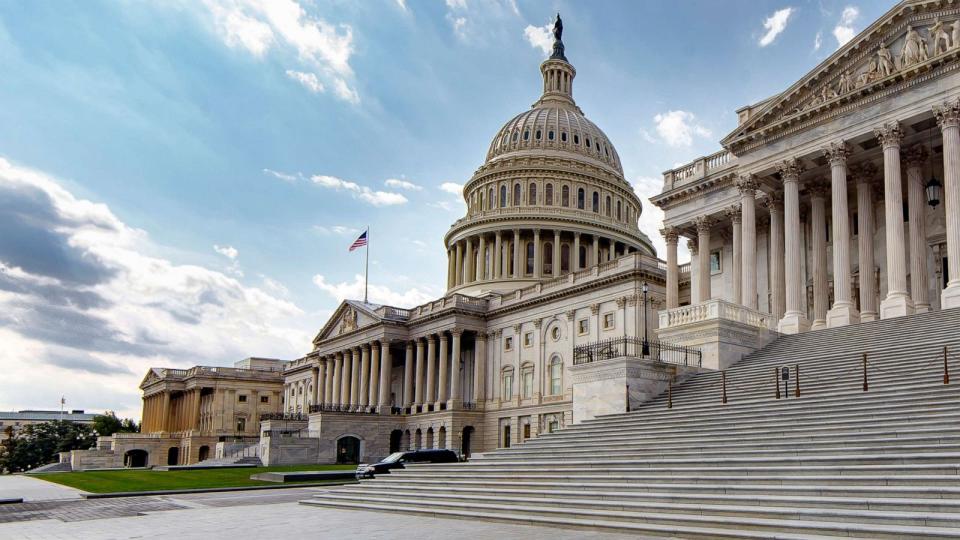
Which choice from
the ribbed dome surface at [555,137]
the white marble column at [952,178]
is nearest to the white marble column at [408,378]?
the ribbed dome surface at [555,137]

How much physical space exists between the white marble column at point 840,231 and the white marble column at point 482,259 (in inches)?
2545

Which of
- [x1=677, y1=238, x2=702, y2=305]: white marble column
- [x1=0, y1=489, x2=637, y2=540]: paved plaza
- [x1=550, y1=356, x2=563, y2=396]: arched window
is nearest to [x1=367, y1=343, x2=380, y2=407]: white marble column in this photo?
[x1=550, y1=356, x2=563, y2=396]: arched window

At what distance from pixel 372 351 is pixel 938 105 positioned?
62.4 meters

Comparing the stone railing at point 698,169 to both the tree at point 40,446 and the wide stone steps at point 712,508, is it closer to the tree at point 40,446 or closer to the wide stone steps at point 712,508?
the wide stone steps at point 712,508

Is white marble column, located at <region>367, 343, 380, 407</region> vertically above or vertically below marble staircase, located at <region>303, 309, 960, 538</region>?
above

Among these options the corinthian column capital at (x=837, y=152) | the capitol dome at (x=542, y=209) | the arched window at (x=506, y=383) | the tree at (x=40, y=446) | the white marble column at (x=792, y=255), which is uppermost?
the capitol dome at (x=542, y=209)

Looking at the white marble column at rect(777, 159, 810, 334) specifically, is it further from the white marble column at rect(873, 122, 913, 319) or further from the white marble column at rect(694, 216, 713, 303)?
the white marble column at rect(694, 216, 713, 303)

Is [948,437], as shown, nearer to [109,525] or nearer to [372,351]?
[109,525]

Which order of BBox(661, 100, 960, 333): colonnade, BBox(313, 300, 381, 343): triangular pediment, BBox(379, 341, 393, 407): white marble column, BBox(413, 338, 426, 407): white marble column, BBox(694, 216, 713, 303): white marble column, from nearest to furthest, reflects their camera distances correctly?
BBox(661, 100, 960, 333): colonnade, BBox(694, 216, 713, 303): white marble column, BBox(413, 338, 426, 407): white marble column, BBox(379, 341, 393, 407): white marble column, BBox(313, 300, 381, 343): triangular pediment

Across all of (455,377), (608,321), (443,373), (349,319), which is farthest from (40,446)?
(608,321)

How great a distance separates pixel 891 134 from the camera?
3569 cm

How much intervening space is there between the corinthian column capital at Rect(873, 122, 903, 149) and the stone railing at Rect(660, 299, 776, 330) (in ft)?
29.6

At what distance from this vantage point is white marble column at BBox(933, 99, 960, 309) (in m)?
32.8

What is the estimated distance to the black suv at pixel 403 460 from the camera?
126 ft
